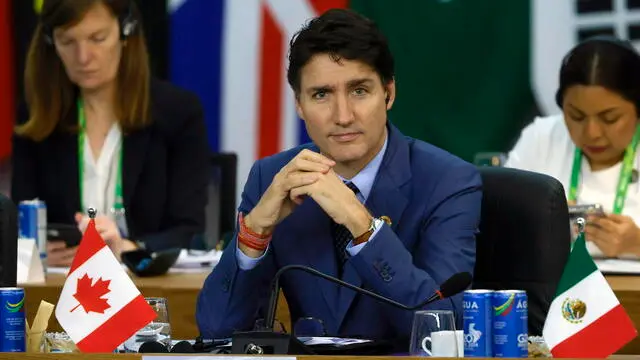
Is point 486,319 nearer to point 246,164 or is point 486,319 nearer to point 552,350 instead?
point 552,350

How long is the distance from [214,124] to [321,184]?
3202 millimetres

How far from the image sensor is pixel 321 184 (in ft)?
9.50

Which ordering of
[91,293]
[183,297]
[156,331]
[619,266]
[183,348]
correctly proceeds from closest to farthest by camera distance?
1. [183,348]
2. [91,293]
3. [156,331]
4. [183,297]
5. [619,266]

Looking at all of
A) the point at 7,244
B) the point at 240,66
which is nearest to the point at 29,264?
the point at 7,244

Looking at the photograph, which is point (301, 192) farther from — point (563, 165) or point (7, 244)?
point (563, 165)

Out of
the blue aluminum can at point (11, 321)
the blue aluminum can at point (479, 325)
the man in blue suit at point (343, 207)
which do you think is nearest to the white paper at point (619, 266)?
the man in blue suit at point (343, 207)

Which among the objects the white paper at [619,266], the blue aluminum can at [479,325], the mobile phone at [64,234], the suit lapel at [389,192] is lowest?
the white paper at [619,266]

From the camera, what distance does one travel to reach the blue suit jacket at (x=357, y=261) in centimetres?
290

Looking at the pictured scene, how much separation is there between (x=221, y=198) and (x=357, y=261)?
2131 millimetres

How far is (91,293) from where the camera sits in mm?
2510

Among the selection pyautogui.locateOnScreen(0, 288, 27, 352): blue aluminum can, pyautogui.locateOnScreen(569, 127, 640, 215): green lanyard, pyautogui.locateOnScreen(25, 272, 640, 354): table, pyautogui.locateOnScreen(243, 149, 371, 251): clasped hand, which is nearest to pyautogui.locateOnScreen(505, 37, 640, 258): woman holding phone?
pyautogui.locateOnScreen(569, 127, 640, 215): green lanyard

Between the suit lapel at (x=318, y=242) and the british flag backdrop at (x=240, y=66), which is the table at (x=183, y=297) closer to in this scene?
the suit lapel at (x=318, y=242)

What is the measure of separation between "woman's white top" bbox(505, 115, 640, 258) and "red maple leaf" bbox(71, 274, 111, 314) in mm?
2198

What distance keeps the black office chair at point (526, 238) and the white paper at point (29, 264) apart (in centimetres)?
149
